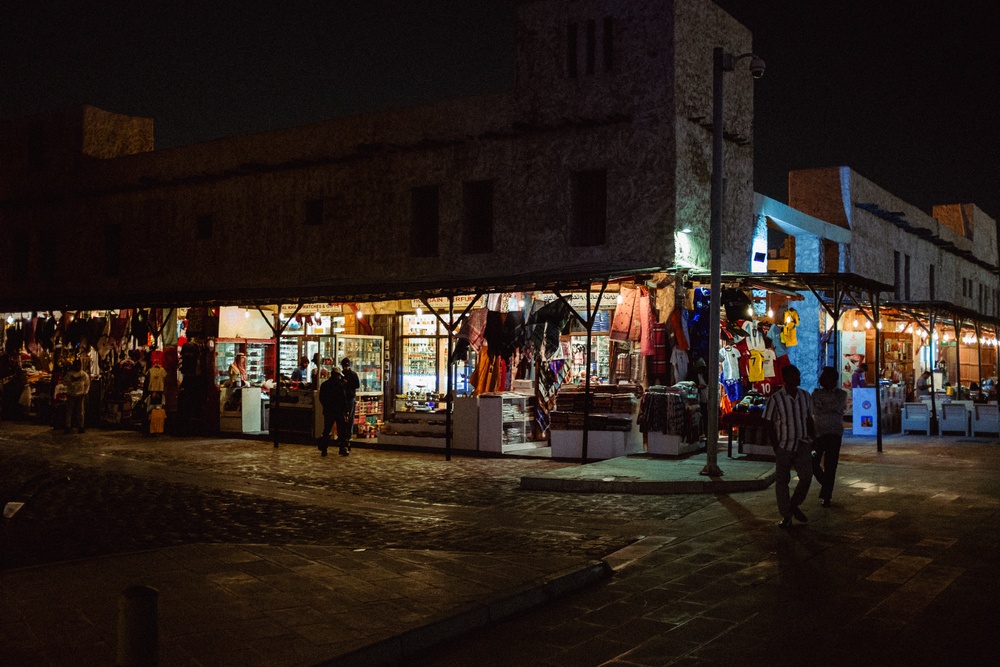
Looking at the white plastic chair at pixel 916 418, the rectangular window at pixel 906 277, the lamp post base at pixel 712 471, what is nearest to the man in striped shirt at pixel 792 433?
the lamp post base at pixel 712 471

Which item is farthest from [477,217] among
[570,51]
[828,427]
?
[828,427]

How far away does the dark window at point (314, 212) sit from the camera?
24938mm

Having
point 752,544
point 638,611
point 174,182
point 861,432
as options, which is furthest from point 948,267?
point 638,611

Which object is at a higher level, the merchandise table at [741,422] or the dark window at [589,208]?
the dark window at [589,208]

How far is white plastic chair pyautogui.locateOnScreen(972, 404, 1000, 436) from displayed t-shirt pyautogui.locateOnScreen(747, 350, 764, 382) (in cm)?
729

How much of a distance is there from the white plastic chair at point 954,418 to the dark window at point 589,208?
34.5 ft

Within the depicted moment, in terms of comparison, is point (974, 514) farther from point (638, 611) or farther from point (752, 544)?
point (638, 611)

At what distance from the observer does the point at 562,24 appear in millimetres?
20609

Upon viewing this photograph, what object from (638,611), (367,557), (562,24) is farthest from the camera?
(562,24)

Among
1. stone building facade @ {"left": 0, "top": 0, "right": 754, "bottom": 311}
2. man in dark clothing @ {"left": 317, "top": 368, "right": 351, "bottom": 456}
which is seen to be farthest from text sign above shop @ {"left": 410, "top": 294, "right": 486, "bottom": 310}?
man in dark clothing @ {"left": 317, "top": 368, "right": 351, "bottom": 456}

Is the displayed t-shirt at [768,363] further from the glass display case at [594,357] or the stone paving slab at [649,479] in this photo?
the stone paving slab at [649,479]

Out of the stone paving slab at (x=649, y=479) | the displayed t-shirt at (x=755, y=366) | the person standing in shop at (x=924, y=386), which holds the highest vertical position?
the displayed t-shirt at (x=755, y=366)

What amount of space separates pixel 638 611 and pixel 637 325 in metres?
11.5

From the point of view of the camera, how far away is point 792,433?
10.9m
